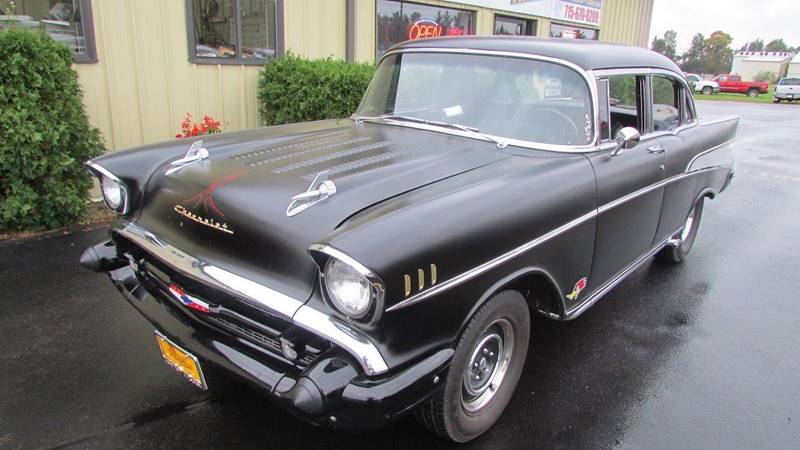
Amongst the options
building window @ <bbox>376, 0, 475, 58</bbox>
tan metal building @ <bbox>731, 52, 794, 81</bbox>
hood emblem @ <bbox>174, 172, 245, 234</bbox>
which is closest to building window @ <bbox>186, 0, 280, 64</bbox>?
building window @ <bbox>376, 0, 475, 58</bbox>

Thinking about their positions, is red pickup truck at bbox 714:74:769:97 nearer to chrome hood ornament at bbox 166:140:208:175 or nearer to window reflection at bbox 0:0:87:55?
window reflection at bbox 0:0:87:55

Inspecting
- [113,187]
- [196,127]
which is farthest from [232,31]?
[113,187]

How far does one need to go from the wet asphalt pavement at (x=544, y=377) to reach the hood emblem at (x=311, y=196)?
3.58ft

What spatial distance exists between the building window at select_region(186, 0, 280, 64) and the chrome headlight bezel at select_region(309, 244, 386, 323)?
5.34 metres

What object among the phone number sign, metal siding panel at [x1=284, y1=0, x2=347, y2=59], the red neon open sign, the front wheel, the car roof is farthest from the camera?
the phone number sign

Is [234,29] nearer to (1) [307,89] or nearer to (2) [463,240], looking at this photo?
(1) [307,89]

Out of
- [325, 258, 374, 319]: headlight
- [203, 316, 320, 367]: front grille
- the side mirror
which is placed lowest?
[203, 316, 320, 367]: front grille

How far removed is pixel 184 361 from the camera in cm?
230

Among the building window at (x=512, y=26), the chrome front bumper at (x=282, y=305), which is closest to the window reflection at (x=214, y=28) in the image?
the chrome front bumper at (x=282, y=305)

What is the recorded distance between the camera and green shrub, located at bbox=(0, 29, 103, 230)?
4418 mm

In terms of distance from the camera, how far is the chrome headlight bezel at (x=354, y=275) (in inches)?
69.2

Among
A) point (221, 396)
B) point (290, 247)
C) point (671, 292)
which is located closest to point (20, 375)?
point (221, 396)

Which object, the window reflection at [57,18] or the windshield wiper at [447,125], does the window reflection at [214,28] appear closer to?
the window reflection at [57,18]

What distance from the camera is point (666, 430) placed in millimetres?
2623
